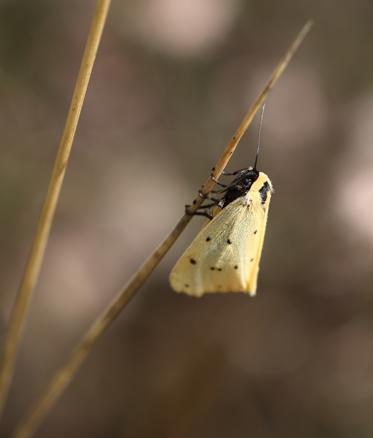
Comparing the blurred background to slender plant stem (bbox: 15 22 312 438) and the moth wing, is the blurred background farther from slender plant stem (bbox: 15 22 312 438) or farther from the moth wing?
slender plant stem (bbox: 15 22 312 438)

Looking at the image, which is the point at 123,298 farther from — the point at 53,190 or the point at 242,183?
the point at 242,183

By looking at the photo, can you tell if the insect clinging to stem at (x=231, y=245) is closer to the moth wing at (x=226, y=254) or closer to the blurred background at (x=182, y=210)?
the moth wing at (x=226, y=254)

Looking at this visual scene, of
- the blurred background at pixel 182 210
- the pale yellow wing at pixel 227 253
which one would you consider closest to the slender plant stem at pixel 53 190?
the pale yellow wing at pixel 227 253

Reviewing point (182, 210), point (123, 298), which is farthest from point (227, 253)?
point (182, 210)

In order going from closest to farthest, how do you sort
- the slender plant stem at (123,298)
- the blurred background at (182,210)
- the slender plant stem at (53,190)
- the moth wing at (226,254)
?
the slender plant stem at (53,190)
the slender plant stem at (123,298)
the moth wing at (226,254)
the blurred background at (182,210)

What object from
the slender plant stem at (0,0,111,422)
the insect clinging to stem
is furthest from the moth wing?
the slender plant stem at (0,0,111,422)

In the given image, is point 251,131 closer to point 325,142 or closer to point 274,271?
point 325,142

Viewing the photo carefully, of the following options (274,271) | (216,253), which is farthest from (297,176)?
(216,253)
